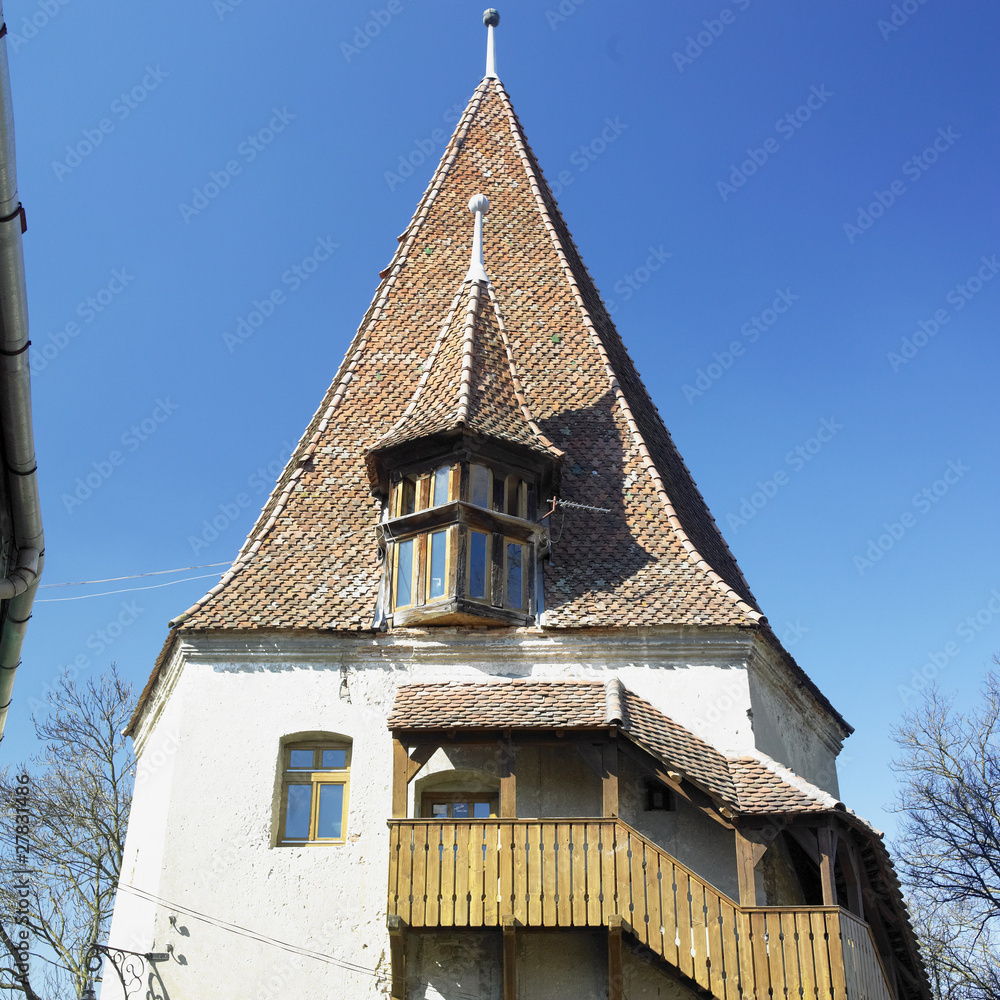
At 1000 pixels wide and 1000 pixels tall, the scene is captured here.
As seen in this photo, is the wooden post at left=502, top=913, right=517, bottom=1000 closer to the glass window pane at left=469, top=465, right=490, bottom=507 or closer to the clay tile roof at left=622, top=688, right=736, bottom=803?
the clay tile roof at left=622, top=688, right=736, bottom=803

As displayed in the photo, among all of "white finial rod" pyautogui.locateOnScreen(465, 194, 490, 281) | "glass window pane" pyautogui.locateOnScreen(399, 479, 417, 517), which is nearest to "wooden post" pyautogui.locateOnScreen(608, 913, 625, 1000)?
"glass window pane" pyautogui.locateOnScreen(399, 479, 417, 517)

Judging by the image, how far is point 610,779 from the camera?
12711mm

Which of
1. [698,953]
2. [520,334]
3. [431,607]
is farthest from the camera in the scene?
[520,334]

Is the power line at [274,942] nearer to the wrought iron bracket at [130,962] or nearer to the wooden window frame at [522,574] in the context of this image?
the wrought iron bracket at [130,962]

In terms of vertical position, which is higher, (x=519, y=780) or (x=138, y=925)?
(x=519, y=780)

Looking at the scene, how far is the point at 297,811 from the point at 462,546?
3.58 m

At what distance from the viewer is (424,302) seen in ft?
63.8

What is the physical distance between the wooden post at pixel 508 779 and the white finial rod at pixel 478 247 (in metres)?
7.94

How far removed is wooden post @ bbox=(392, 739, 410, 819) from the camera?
12.6 meters

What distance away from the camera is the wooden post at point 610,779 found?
12.5 meters

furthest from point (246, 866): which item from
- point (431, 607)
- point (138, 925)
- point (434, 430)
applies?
point (434, 430)

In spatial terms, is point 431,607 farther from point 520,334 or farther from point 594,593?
→ point 520,334

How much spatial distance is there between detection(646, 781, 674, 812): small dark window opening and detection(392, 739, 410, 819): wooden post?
8.93 feet

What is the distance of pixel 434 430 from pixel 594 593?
285cm
